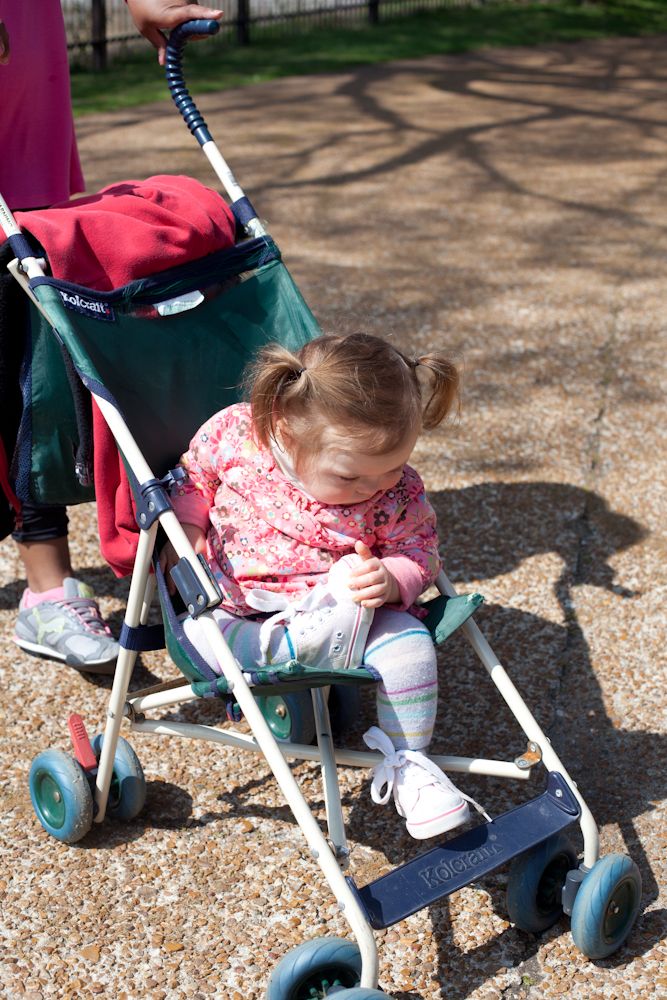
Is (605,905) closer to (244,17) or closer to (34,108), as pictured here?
(34,108)

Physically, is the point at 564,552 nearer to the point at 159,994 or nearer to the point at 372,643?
the point at 372,643

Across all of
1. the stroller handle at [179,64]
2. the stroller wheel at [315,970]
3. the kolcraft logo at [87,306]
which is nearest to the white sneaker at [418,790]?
the stroller wheel at [315,970]

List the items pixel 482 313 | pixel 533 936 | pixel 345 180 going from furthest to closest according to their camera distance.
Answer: pixel 345 180 → pixel 482 313 → pixel 533 936

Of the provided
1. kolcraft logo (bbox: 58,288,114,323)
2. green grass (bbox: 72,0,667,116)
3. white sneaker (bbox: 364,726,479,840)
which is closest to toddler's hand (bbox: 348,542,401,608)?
white sneaker (bbox: 364,726,479,840)

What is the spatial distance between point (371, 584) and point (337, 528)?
0.70ft

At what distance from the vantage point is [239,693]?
2.05 metres

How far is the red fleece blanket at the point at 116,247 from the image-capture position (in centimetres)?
253

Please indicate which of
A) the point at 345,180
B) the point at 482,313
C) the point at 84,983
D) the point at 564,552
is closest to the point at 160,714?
the point at 84,983

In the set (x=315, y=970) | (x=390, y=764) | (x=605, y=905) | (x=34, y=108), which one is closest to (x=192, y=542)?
(x=390, y=764)

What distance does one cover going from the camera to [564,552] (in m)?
3.54

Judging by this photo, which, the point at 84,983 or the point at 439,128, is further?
the point at 439,128

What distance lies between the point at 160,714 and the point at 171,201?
1220mm

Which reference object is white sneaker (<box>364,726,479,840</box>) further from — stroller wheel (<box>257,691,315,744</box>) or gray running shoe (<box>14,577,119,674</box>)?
gray running shoe (<box>14,577,119,674</box>)

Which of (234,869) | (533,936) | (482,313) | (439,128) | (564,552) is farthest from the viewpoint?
(439,128)
